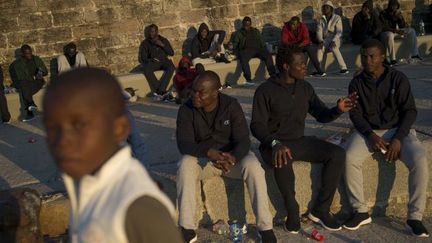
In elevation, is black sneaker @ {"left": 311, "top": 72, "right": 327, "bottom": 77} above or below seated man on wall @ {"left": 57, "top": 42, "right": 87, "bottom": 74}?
below

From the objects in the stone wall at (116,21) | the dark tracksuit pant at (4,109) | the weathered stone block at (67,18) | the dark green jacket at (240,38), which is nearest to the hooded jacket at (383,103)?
the dark green jacket at (240,38)

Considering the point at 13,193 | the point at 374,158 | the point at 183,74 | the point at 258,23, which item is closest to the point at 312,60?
the point at 258,23

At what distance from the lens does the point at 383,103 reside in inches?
167

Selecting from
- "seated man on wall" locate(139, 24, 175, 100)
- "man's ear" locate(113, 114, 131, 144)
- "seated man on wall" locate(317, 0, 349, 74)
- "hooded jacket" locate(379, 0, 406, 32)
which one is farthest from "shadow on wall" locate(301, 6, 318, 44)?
"man's ear" locate(113, 114, 131, 144)

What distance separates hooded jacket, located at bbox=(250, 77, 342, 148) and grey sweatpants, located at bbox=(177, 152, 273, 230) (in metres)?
0.31

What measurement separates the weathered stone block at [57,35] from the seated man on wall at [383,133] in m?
7.04

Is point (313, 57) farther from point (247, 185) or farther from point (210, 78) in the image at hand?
point (247, 185)

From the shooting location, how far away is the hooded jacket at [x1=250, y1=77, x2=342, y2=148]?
404cm

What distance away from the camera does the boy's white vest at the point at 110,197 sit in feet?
4.37

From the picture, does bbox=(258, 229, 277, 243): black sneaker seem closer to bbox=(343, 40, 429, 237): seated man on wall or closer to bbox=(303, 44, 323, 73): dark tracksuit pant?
bbox=(343, 40, 429, 237): seated man on wall

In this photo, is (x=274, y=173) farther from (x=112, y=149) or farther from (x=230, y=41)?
(x=230, y=41)

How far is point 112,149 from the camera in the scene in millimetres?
1453

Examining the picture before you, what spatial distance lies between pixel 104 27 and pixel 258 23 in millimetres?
3426

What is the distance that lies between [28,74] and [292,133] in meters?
6.34
